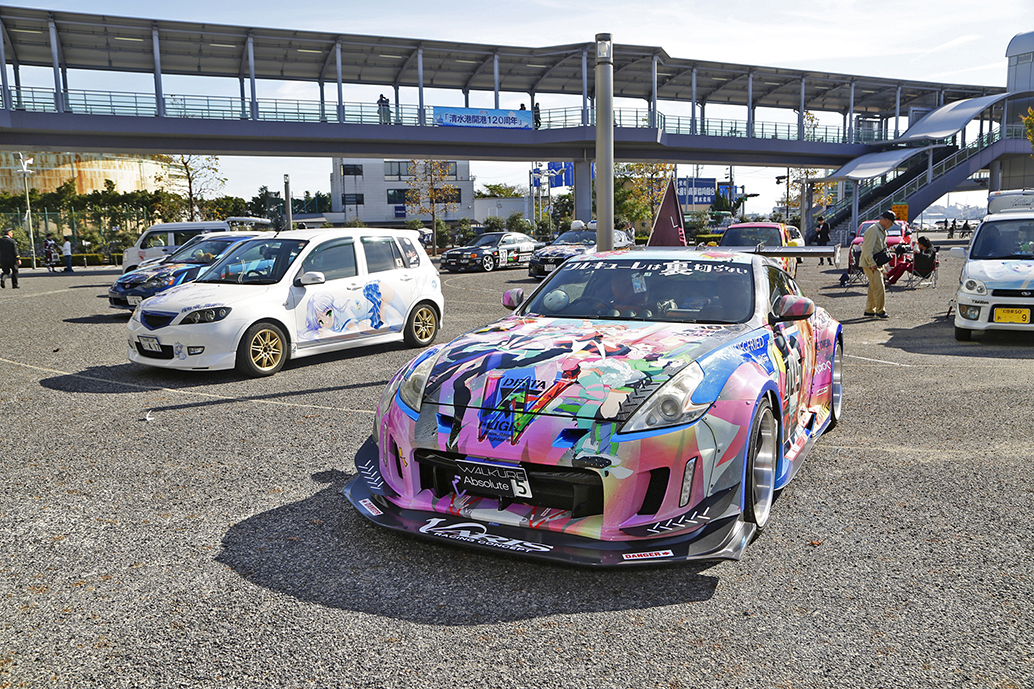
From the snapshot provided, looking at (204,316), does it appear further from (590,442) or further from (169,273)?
(590,442)

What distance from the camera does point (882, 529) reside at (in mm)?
4090

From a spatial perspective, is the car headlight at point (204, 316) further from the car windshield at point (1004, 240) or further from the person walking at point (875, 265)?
the person walking at point (875, 265)

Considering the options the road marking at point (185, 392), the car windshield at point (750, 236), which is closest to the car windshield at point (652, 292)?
the road marking at point (185, 392)

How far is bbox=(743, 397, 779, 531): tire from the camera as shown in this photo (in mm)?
3770

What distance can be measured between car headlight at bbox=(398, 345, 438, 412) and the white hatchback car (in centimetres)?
516

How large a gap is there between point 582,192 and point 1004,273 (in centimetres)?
3647

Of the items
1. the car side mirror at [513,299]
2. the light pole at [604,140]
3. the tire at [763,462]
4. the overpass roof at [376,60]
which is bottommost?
the tire at [763,462]

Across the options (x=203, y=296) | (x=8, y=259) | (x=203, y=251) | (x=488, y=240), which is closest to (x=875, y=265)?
(x=203, y=296)

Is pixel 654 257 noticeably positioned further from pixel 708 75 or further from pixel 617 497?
pixel 708 75

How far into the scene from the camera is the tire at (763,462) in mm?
3770

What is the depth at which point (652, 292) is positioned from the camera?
4.94 metres

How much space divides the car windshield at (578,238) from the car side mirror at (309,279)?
1932 centimetres

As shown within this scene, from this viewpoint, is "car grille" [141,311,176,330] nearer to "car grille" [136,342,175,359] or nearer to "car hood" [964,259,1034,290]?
"car grille" [136,342,175,359]

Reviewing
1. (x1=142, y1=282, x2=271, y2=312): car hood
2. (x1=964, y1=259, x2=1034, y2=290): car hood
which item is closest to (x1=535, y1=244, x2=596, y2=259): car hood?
(x1=964, y1=259, x2=1034, y2=290): car hood
